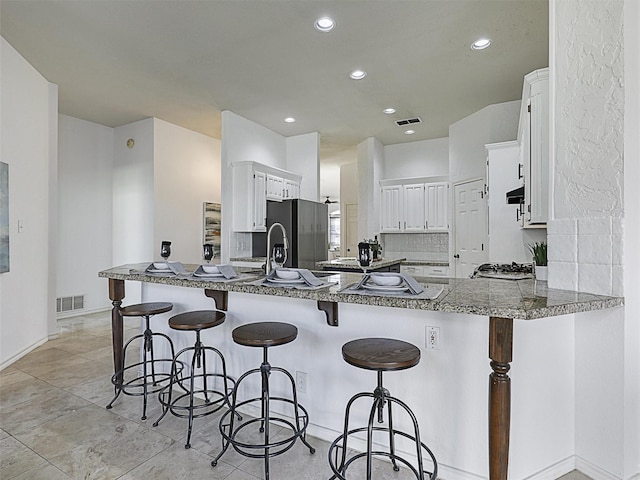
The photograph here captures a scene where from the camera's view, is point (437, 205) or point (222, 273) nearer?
point (222, 273)

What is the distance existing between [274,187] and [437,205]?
2.83 m

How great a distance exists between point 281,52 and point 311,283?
256 cm

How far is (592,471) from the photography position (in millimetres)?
1794

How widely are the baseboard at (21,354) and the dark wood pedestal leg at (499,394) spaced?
162 inches

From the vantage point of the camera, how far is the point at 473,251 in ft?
17.1

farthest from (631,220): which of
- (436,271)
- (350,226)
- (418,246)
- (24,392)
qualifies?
(350,226)

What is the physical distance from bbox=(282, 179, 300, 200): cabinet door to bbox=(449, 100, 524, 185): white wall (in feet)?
8.19

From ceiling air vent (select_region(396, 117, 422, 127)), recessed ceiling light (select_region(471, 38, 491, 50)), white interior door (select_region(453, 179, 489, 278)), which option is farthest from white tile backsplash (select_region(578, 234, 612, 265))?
ceiling air vent (select_region(396, 117, 422, 127))

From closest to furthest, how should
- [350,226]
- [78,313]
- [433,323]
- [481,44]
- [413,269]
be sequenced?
[433,323] < [481,44] < [78,313] < [413,269] < [350,226]

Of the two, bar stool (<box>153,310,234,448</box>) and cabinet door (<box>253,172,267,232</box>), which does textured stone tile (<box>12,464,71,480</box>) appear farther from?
cabinet door (<box>253,172,267,232</box>)

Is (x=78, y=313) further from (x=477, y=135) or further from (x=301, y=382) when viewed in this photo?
(x=477, y=135)

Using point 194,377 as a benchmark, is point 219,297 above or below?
above

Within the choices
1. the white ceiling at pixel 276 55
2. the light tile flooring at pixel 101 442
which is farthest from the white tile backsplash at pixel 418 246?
the light tile flooring at pixel 101 442

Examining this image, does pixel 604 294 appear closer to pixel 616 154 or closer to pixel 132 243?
pixel 616 154
